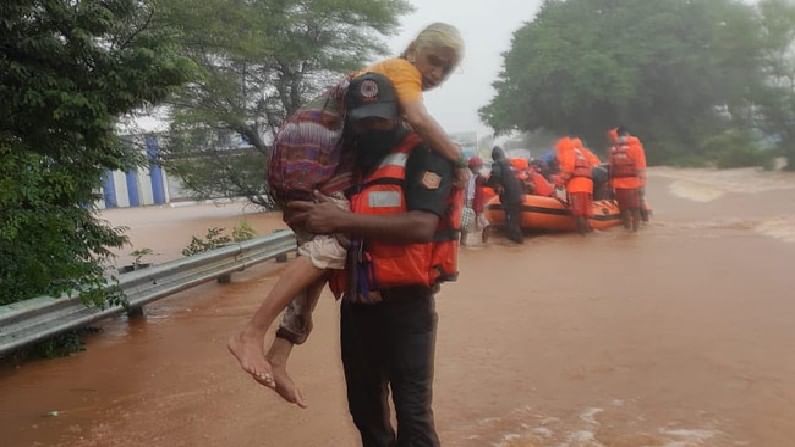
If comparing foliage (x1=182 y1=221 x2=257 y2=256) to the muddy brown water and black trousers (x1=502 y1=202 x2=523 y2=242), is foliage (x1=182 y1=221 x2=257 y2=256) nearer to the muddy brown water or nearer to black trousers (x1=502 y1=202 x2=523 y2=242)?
the muddy brown water

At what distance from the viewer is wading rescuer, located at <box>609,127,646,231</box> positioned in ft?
47.5

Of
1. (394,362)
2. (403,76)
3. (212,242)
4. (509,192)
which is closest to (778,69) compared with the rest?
(509,192)

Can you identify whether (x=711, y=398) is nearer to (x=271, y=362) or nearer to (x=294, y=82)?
(x=271, y=362)

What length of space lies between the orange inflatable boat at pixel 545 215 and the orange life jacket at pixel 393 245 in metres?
12.0

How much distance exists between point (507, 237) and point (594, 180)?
3.22 m

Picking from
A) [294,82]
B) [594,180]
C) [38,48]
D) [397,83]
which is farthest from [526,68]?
[397,83]

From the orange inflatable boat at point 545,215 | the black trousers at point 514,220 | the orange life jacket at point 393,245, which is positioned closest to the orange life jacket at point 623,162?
the orange inflatable boat at point 545,215

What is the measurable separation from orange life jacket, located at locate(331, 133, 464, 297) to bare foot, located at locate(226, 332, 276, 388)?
0.36m

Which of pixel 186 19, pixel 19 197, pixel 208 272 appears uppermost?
pixel 186 19

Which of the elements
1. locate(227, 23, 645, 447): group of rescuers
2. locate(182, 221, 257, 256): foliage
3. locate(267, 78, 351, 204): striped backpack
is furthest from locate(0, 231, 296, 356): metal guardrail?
locate(267, 78, 351, 204): striped backpack

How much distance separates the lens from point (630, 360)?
5.57 metres

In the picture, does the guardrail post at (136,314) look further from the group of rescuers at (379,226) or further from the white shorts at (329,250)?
the white shorts at (329,250)

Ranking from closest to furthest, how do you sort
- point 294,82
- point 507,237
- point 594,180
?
point 507,237
point 594,180
point 294,82

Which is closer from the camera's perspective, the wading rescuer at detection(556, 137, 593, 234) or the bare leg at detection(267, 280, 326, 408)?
the bare leg at detection(267, 280, 326, 408)
